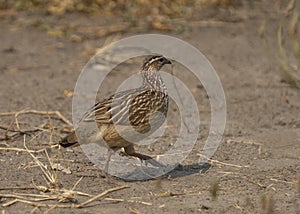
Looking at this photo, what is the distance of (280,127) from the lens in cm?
830

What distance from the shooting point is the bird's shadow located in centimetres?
665

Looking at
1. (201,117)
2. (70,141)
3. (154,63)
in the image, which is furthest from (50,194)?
(201,117)

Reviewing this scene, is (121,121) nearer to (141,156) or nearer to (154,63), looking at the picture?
(141,156)

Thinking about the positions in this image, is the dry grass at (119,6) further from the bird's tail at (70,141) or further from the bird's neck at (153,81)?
the bird's tail at (70,141)

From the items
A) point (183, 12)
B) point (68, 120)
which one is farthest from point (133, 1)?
point (68, 120)

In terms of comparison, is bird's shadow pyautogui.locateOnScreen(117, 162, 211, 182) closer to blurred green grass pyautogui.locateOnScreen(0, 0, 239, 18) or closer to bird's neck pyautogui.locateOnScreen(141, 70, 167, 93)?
bird's neck pyautogui.locateOnScreen(141, 70, 167, 93)

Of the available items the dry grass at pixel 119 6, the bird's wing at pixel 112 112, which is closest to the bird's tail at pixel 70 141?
the bird's wing at pixel 112 112

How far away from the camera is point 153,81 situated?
7.13m

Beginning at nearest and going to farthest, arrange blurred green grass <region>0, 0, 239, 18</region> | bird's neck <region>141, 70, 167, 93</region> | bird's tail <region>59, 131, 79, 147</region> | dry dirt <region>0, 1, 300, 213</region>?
1. dry dirt <region>0, 1, 300, 213</region>
2. bird's tail <region>59, 131, 79, 147</region>
3. bird's neck <region>141, 70, 167, 93</region>
4. blurred green grass <region>0, 0, 239, 18</region>

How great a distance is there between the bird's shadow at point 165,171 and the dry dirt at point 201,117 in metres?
0.06

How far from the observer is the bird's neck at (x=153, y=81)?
702 centimetres

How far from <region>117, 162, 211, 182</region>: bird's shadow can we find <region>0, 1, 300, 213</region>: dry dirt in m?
0.06

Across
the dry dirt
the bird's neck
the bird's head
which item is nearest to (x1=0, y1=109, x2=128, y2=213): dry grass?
the dry dirt

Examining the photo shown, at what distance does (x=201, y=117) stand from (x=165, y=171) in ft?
6.44
